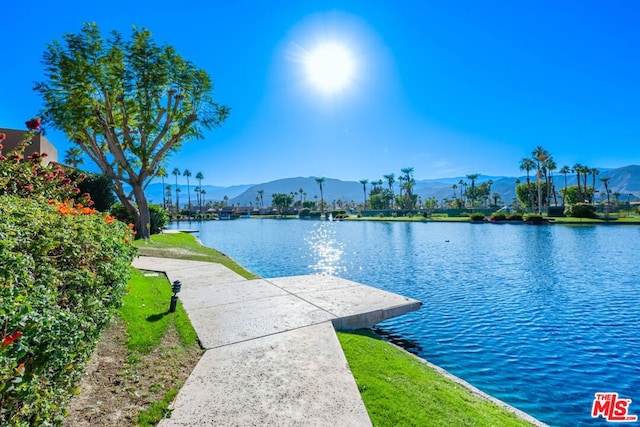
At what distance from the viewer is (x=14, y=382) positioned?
1.71 metres

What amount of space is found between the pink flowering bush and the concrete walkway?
138cm

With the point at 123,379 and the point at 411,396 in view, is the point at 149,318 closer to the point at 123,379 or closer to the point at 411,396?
the point at 123,379

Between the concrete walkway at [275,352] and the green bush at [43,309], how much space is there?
137 cm

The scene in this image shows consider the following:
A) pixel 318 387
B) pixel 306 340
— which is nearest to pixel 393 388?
pixel 318 387

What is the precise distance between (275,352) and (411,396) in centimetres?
204

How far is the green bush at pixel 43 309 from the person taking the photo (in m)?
1.82

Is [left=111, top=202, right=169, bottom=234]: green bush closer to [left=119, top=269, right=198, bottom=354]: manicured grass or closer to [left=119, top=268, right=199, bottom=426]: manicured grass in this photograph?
[left=119, top=269, right=198, bottom=354]: manicured grass

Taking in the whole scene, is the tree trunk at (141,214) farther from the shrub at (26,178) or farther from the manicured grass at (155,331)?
the manicured grass at (155,331)

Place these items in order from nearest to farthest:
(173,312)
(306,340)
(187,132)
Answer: (306,340) < (173,312) < (187,132)

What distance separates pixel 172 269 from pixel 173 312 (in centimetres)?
556

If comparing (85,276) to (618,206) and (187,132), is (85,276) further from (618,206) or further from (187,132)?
(618,206)

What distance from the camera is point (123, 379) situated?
4223mm

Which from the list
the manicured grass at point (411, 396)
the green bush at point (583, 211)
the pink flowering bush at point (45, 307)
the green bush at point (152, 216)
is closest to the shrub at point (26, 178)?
the pink flowering bush at point (45, 307)

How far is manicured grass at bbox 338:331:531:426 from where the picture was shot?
12.4 feet
